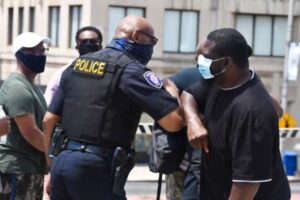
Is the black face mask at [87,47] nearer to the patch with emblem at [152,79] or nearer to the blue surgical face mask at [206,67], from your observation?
the patch with emblem at [152,79]

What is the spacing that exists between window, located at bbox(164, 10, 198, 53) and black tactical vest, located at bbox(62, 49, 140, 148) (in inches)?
933

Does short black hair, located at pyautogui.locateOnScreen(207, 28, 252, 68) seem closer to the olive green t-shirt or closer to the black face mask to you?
the olive green t-shirt

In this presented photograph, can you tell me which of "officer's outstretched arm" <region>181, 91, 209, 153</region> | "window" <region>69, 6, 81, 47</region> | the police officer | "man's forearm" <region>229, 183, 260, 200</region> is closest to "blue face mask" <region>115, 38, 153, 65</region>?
→ the police officer

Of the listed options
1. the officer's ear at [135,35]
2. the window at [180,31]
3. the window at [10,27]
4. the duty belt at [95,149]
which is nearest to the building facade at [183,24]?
the window at [180,31]

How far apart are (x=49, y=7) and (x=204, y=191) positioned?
A: 27.0 metres

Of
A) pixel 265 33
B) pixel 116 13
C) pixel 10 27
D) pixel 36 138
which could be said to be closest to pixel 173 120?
pixel 36 138

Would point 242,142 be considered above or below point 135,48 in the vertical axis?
below

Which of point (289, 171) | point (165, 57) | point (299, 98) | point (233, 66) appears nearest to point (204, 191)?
point (233, 66)

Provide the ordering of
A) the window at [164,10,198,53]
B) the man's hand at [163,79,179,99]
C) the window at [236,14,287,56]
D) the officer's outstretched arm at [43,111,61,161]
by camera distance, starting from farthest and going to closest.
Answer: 1. the window at [236,14,287,56]
2. the window at [164,10,198,53]
3. the officer's outstretched arm at [43,111,61,161]
4. the man's hand at [163,79,179,99]

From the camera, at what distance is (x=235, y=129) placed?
4137 mm

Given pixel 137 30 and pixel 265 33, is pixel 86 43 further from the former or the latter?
pixel 265 33

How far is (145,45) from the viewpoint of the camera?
4836 mm

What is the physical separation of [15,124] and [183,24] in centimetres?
2315

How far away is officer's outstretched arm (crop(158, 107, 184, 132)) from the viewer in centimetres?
466
